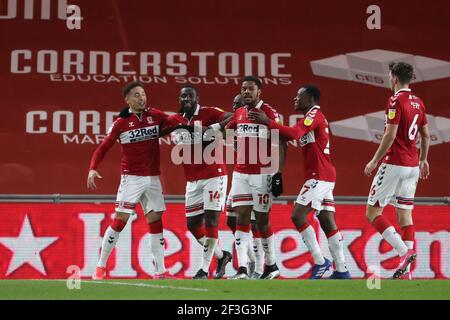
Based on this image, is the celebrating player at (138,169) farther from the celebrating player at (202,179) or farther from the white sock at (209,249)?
the white sock at (209,249)

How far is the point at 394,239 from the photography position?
8266 millimetres

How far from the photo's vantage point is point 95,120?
12414mm

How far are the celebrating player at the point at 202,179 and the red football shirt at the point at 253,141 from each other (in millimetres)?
401

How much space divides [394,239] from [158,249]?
242cm

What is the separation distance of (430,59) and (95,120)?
467 centimetres

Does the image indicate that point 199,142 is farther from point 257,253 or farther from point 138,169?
point 257,253

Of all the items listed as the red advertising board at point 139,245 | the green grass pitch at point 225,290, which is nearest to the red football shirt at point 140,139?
the green grass pitch at point 225,290

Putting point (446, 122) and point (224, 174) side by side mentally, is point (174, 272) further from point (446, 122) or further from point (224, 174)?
point (446, 122)

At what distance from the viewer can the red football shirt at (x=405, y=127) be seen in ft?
27.3

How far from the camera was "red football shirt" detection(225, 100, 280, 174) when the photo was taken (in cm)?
877

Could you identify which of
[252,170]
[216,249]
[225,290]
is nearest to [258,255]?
[216,249]
